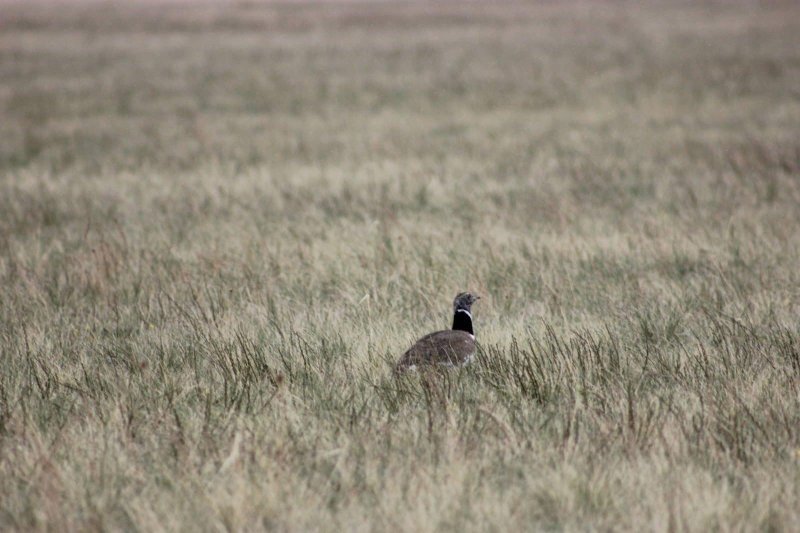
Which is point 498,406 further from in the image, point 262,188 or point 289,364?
point 262,188

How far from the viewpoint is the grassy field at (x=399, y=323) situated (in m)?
3.62

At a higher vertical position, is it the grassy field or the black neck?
the black neck

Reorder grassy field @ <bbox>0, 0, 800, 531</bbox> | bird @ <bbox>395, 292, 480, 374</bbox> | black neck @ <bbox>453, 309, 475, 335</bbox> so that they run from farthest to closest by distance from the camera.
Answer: black neck @ <bbox>453, 309, 475, 335</bbox>
bird @ <bbox>395, 292, 480, 374</bbox>
grassy field @ <bbox>0, 0, 800, 531</bbox>

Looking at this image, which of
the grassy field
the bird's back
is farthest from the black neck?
the bird's back

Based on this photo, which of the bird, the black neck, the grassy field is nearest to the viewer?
the grassy field

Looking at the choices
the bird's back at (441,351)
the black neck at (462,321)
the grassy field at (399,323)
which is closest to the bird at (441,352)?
the bird's back at (441,351)

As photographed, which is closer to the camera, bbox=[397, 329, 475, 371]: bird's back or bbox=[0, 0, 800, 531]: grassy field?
bbox=[0, 0, 800, 531]: grassy field

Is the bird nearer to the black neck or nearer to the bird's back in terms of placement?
the bird's back

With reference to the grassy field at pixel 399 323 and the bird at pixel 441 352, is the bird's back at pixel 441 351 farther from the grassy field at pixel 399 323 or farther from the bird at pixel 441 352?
the grassy field at pixel 399 323

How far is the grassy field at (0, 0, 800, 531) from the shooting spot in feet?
11.9

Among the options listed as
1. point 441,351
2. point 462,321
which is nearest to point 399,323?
point 462,321

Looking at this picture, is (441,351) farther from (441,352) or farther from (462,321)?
(462,321)

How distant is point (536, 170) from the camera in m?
12.4

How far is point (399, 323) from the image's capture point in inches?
240
